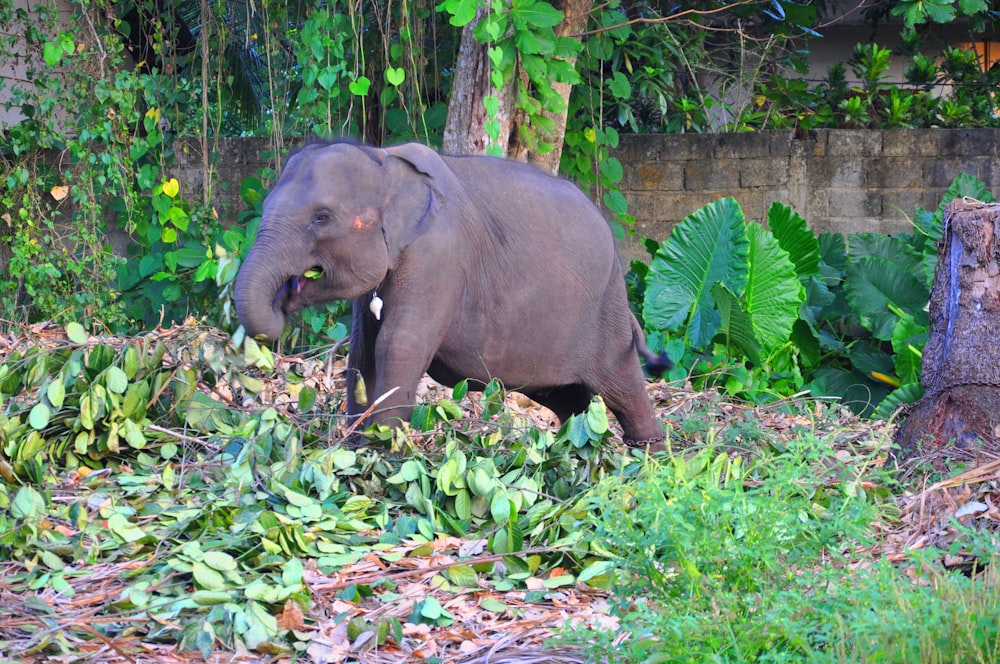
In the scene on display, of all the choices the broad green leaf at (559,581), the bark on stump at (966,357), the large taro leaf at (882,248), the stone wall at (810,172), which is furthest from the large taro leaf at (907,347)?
the broad green leaf at (559,581)

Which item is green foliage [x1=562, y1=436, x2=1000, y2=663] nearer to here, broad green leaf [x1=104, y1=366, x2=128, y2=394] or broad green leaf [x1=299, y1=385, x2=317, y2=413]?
broad green leaf [x1=299, y1=385, x2=317, y2=413]

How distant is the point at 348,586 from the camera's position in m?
3.53

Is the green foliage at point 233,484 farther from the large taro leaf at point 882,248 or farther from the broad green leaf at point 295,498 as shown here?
the large taro leaf at point 882,248

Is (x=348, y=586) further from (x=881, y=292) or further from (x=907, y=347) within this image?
(x=881, y=292)

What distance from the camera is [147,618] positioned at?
329cm

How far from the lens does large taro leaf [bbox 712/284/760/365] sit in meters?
7.39

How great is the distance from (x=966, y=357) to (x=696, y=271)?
11.0ft

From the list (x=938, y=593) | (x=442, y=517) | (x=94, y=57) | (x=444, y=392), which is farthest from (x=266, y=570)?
(x=94, y=57)

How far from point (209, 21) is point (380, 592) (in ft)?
18.3

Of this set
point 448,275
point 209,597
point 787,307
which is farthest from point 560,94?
point 209,597

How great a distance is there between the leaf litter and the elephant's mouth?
1.54 ft

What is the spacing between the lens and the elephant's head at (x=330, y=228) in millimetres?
4242

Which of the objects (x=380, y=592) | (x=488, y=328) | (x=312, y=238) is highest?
(x=312, y=238)

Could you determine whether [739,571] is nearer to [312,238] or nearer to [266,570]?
[266,570]
